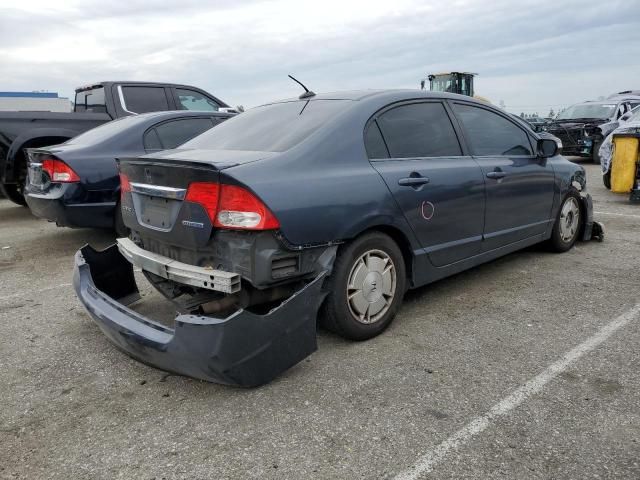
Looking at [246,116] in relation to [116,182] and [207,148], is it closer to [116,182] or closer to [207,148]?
[207,148]

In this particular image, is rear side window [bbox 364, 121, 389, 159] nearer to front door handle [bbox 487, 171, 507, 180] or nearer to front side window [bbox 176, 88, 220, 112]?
front door handle [bbox 487, 171, 507, 180]

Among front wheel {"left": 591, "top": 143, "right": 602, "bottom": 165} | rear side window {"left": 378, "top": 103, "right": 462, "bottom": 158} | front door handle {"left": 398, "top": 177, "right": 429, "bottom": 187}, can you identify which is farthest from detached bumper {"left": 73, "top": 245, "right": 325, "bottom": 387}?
front wheel {"left": 591, "top": 143, "right": 602, "bottom": 165}

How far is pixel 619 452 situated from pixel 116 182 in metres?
4.91

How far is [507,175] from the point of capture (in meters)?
4.25

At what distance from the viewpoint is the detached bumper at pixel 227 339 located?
7.96 ft

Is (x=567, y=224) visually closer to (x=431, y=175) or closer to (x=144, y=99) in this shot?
(x=431, y=175)

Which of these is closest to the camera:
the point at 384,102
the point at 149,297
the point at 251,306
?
the point at 251,306

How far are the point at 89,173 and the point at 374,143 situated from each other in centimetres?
330

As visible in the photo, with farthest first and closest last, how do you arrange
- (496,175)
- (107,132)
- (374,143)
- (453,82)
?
(453,82) < (107,132) < (496,175) < (374,143)

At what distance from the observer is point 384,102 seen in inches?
139

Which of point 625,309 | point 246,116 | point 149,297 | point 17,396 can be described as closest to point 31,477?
point 17,396

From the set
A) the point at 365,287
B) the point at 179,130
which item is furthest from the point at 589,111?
the point at 365,287

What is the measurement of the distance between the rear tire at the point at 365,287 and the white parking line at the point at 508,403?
37.3 inches

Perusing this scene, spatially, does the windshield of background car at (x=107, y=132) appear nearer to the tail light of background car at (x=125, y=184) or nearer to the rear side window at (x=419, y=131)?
the tail light of background car at (x=125, y=184)
